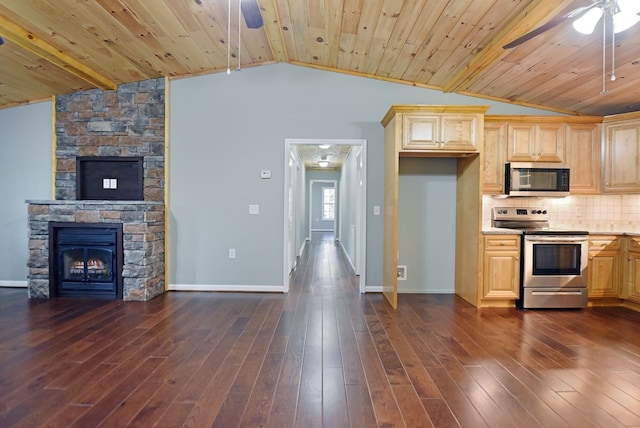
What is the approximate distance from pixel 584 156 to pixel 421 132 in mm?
2073

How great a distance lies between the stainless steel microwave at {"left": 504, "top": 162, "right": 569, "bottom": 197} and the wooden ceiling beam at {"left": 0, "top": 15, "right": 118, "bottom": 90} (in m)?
5.03

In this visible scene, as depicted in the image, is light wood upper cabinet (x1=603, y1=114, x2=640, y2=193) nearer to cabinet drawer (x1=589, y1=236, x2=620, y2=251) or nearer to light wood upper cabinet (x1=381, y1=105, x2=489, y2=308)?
cabinet drawer (x1=589, y1=236, x2=620, y2=251)

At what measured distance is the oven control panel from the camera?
14.0 feet

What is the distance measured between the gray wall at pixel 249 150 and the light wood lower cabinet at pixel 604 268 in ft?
7.70

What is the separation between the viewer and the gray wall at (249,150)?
442 cm

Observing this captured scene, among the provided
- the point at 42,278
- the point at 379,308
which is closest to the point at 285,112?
the point at 379,308

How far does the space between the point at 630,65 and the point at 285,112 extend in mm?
3593

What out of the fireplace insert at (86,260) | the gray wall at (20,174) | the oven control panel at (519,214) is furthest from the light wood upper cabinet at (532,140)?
the gray wall at (20,174)

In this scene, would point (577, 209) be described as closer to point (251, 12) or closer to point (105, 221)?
point (251, 12)

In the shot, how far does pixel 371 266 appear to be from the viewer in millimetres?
4453

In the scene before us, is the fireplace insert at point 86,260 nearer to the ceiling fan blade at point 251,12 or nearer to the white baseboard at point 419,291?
the ceiling fan blade at point 251,12

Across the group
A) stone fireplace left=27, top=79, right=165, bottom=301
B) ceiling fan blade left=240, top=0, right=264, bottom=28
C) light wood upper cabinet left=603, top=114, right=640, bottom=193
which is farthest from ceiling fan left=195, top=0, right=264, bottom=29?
light wood upper cabinet left=603, top=114, right=640, bottom=193

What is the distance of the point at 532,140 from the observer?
4008mm

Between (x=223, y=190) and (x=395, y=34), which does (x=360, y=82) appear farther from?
(x=223, y=190)
